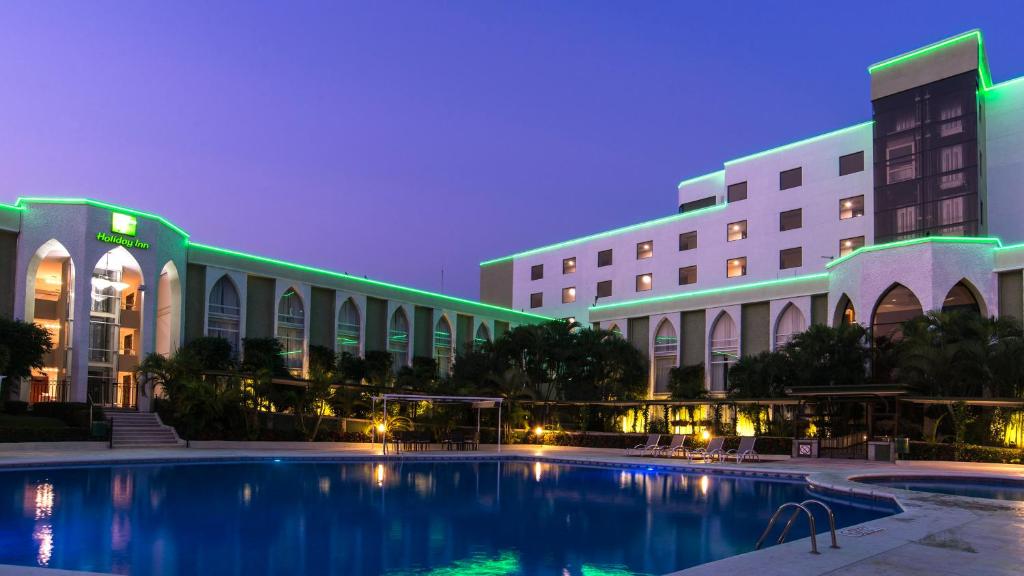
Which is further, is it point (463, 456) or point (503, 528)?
point (463, 456)

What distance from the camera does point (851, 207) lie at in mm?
40438

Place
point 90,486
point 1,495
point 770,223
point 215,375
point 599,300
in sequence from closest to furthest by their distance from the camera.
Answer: point 1,495
point 90,486
point 215,375
point 770,223
point 599,300

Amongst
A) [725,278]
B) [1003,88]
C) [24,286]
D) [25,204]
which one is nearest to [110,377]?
[24,286]

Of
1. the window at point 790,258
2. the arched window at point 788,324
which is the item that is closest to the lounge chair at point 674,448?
the arched window at point 788,324

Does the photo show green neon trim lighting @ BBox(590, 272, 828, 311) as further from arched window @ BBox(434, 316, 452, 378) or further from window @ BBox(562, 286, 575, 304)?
arched window @ BBox(434, 316, 452, 378)

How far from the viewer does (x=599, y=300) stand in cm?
5269

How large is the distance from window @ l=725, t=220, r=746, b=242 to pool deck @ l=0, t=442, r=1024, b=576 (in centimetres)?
2174

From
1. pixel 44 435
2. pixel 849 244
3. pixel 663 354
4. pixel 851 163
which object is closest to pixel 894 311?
pixel 849 244

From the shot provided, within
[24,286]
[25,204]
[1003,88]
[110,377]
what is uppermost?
[1003,88]

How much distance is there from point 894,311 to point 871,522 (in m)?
23.1

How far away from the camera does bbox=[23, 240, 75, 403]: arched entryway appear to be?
31.3 metres

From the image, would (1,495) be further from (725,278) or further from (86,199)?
(725,278)

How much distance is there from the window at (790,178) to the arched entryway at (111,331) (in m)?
30.7

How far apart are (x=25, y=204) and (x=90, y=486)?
18.3m
